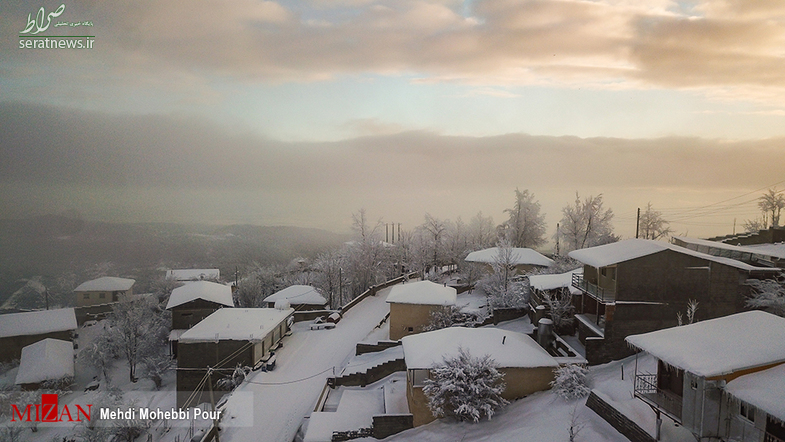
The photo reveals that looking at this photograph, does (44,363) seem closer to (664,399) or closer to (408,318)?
(408,318)

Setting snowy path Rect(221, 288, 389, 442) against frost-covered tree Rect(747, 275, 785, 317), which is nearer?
frost-covered tree Rect(747, 275, 785, 317)

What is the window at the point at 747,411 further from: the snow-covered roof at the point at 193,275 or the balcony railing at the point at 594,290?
the snow-covered roof at the point at 193,275

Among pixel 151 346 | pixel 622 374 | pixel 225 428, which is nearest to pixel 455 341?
pixel 622 374

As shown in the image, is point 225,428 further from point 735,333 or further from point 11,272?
point 11,272

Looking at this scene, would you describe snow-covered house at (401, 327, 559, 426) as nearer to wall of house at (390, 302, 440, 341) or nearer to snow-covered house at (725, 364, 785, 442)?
snow-covered house at (725, 364, 785, 442)

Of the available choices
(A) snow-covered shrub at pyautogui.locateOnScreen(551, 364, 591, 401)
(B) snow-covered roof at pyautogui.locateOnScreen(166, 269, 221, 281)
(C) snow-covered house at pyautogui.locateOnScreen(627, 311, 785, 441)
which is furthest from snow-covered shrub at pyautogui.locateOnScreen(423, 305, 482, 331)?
(B) snow-covered roof at pyautogui.locateOnScreen(166, 269, 221, 281)

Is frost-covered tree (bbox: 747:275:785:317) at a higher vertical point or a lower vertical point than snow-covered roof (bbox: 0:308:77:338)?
higher

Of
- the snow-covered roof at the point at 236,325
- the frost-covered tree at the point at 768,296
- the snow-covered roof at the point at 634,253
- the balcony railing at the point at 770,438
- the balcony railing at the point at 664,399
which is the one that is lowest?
the snow-covered roof at the point at 236,325

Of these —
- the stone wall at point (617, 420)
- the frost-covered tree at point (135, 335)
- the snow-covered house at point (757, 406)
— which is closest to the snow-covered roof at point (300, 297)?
→ the frost-covered tree at point (135, 335)
